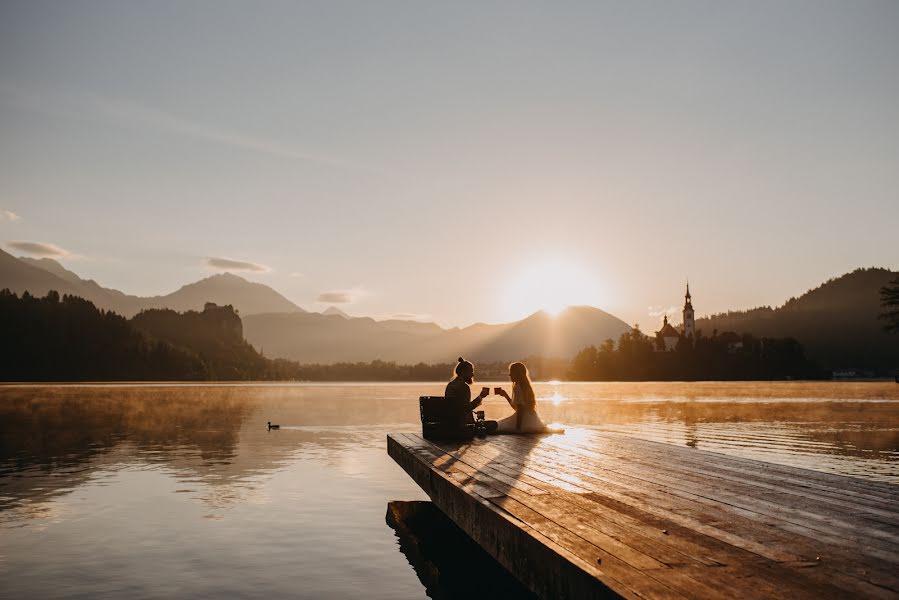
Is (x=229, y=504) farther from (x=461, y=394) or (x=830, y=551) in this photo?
(x=830, y=551)

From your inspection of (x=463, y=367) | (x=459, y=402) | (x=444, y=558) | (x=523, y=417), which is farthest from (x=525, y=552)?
(x=523, y=417)

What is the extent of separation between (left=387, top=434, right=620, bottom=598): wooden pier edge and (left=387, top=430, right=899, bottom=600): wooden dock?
0.02 meters

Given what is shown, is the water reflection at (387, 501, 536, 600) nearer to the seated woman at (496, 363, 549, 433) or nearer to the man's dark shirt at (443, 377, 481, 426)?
the man's dark shirt at (443, 377, 481, 426)

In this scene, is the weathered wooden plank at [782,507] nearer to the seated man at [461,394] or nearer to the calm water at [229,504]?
the calm water at [229,504]

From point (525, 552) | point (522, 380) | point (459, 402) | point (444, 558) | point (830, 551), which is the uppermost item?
Result: point (522, 380)

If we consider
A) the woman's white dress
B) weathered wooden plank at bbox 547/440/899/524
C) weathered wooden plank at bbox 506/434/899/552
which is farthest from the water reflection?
the woman's white dress

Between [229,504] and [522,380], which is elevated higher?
[522,380]

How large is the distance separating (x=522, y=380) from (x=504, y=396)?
0.72 m

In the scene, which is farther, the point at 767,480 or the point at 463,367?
the point at 463,367

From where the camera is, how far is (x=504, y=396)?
18969 millimetres

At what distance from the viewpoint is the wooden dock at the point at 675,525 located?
5.70 m

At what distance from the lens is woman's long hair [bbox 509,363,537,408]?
1831 cm

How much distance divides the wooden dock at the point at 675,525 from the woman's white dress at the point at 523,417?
16.9ft

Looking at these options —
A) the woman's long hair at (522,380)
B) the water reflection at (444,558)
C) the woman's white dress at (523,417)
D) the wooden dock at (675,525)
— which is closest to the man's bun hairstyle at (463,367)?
the woman's long hair at (522,380)
